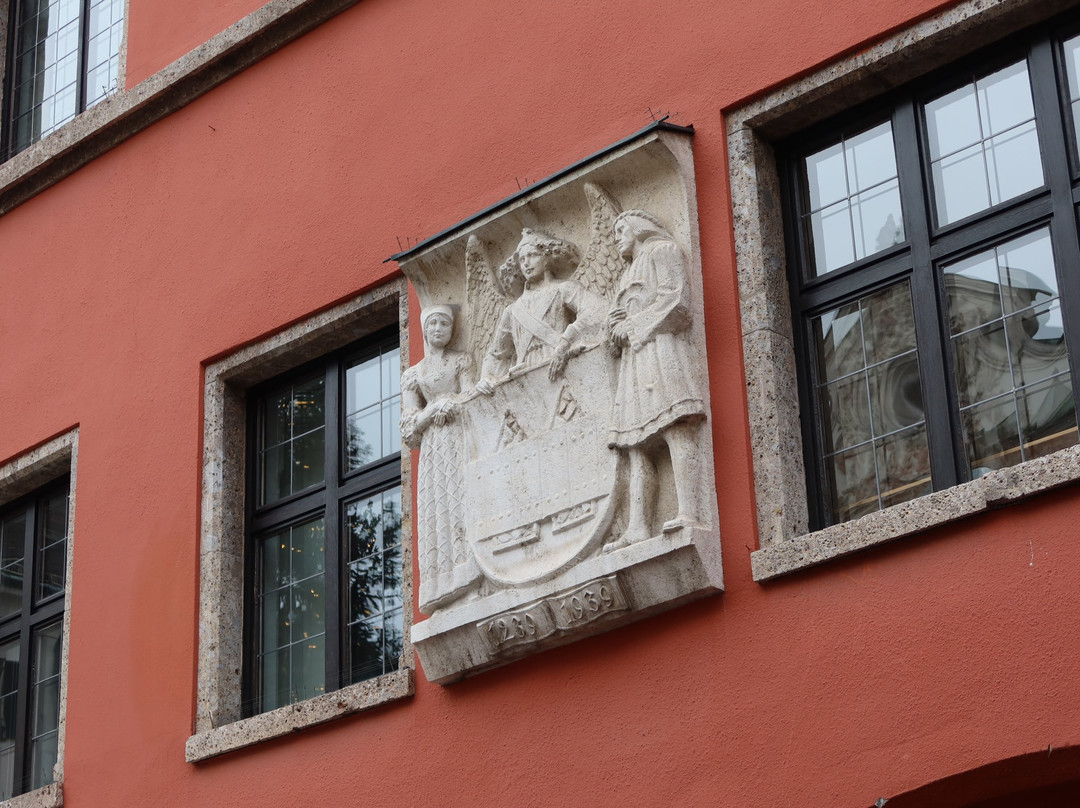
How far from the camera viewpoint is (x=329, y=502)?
995cm

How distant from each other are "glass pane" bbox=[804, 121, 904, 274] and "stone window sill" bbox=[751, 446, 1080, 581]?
1267mm

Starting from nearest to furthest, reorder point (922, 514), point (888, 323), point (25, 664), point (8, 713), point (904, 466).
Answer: point (922, 514) < point (904, 466) < point (888, 323) < point (25, 664) < point (8, 713)

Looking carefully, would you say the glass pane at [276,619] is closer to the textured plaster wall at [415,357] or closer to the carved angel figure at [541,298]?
the textured plaster wall at [415,357]

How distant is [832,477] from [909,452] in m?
0.36

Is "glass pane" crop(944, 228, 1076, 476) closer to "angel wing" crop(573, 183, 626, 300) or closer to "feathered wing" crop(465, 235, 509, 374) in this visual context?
"angel wing" crop(573, 183, 626, 300)

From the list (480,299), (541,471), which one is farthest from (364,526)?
(541,471)

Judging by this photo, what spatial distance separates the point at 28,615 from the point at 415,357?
3152 millimetres

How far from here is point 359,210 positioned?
10.1 m

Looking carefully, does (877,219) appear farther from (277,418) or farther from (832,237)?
(277,418)

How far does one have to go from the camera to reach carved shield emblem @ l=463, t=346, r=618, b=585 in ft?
27.3

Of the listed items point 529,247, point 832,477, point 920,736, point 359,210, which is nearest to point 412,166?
point 359,210

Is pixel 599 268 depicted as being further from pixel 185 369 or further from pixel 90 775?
pixel 90 775

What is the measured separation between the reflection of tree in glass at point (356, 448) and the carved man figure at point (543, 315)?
1129mm

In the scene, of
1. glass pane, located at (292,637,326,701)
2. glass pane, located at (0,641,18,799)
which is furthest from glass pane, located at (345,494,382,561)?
glass pane, located at (0,641,18,799)
